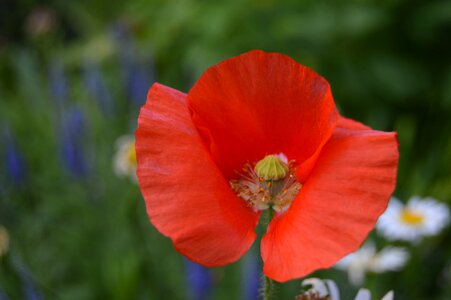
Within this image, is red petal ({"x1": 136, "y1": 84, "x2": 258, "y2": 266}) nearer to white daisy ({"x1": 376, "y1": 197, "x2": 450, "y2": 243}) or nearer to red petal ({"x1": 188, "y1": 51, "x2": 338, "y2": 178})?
red petal ({"x1": 188, "y1": 51, "x2": 338, "y2": 178})

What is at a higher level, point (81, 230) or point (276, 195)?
point (276, 195)

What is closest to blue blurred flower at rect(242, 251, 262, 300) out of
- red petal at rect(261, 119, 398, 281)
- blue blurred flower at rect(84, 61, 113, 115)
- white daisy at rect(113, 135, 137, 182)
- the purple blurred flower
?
the purple blurred flower

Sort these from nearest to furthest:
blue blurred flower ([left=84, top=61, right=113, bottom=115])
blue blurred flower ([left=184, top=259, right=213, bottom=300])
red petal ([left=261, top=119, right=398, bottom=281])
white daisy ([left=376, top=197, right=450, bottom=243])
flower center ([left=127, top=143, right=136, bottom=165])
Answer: red petal ([left=261, top=119, right=398, bottom=281])
blue blurred flower ([left=184, top=259, right=213, bottom=300])
white daisy ([left=376, top=197, right=450, bottom=243])
flower center ([left=127, top=143, right=136, bottom=165])
blue blurred flower ([left=84, top=61, right=113, bottom=115])

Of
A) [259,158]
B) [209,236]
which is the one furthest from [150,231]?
[209,236]

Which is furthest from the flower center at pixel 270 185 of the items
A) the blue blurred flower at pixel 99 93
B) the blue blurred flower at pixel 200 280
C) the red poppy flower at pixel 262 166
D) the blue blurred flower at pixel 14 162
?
the blue blurred flower at pixel 99 93

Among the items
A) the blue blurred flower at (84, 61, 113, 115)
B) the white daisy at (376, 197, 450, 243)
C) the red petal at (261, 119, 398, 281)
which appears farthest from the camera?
the blue blurred flower at (84, 61, 113, 115)

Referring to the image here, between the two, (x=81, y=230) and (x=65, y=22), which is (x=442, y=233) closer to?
(x=81, y=230)
